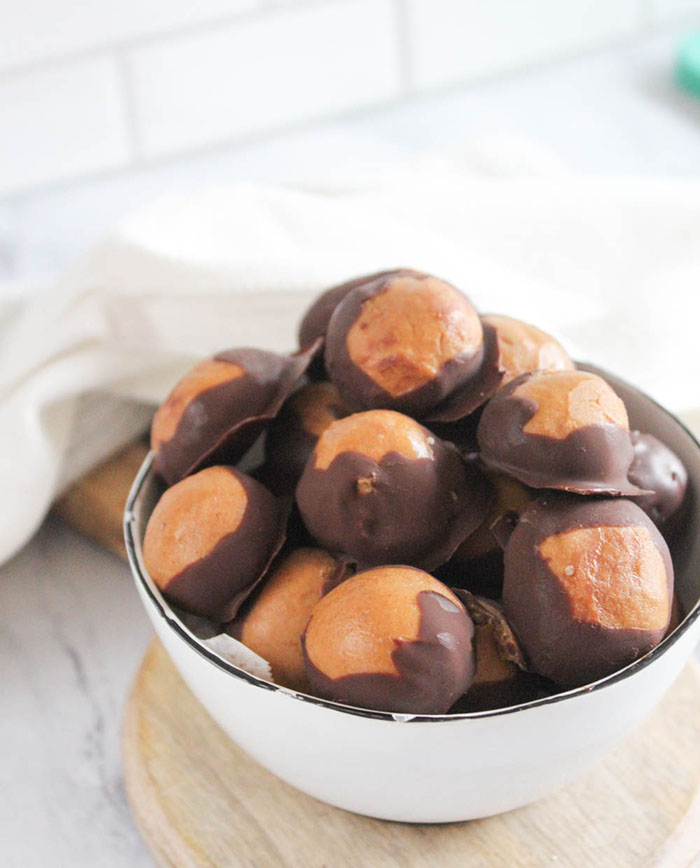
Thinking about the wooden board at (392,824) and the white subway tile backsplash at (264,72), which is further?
the white subway tile backsplash at (264,72)

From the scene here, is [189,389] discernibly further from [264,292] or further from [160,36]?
[160,36]

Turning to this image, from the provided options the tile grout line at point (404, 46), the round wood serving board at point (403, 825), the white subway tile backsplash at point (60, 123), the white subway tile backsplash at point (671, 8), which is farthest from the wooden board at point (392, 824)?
the white subway tile backsplash at point (671, 8)

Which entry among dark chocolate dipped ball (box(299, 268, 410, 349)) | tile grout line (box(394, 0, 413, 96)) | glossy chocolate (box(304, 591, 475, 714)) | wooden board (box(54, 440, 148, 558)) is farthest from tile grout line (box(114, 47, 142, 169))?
glossy chocolate (box(304, 591, 475, 714))

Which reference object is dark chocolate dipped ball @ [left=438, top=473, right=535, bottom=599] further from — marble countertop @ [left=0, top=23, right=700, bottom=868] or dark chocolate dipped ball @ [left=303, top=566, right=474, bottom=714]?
marble countertop @ [left=0, top=23, right=700, bottom=868]

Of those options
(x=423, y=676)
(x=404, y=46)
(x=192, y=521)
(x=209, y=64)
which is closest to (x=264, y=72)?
(x=209, y=64)

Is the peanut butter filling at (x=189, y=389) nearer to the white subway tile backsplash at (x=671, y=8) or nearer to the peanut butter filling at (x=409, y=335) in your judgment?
the peanut butter filling at (x=409, y=335)

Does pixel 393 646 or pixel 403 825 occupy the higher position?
pixel 393 646

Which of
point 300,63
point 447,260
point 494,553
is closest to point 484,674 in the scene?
point 494,553
